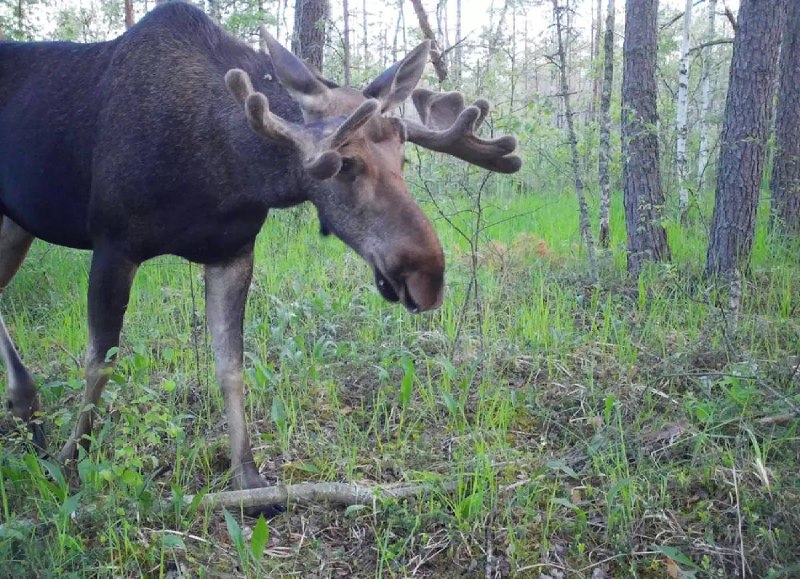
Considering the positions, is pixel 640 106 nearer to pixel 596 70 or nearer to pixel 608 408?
pixel 596 70

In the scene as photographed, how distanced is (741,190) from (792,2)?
14.4 feet

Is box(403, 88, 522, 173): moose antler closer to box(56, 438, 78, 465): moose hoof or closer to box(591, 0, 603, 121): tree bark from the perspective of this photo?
box(56, 438, 78, 465): moose hoof

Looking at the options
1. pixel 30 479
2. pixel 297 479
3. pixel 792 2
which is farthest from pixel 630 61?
pixel 30 479

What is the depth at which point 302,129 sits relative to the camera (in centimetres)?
342

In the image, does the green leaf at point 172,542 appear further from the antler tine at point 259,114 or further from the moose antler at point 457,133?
the moose antler at point 457,133

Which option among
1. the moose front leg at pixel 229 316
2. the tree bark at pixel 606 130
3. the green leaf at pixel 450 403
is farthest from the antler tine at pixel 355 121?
the tree bark at pixel 606 130

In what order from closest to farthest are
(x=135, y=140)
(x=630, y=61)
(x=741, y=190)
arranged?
(x=135, y=140) < (x=741, y=190) < (x=630, y=61)

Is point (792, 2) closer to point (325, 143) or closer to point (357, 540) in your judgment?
point (325, 143)

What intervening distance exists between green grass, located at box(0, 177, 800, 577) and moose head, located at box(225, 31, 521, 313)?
1.03m

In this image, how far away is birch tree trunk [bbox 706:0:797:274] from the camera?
6.41m

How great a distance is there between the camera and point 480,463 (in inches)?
145

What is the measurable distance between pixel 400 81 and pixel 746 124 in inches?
162

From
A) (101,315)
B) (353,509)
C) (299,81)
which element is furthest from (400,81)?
(353,509)

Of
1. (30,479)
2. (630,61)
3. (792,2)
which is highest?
(792,2)
